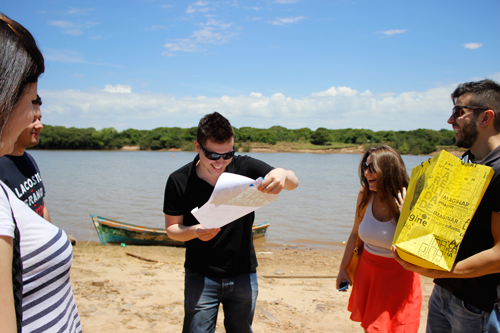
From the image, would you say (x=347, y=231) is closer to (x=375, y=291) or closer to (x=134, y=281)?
(x=134, y=281)

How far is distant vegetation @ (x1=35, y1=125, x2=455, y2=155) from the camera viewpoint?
7357cm

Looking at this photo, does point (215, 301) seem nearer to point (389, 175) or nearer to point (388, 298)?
point (388, 298)

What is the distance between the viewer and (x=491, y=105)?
2305 mm

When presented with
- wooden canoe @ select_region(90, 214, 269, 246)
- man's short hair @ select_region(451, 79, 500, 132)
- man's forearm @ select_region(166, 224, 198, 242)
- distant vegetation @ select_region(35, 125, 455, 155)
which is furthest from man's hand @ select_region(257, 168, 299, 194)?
distant vegetation @ select_region(35, 125, 455, 155)

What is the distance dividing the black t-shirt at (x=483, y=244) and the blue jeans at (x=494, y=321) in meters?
0.03

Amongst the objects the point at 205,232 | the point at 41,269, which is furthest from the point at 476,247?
the point at 41,269

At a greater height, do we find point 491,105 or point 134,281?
point 491,105

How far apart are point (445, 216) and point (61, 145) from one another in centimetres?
9158

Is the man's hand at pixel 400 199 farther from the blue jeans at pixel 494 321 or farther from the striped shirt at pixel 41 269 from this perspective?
the striped shirt at pixel 41 269

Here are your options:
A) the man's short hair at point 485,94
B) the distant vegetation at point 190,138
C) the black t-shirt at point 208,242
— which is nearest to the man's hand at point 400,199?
the man's short hair at point 485,94

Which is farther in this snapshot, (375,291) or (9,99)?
(375,291)

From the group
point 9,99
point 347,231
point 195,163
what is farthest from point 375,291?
point 347,231

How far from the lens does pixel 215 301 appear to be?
2.62 m

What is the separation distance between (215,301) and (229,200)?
35.0 inches
